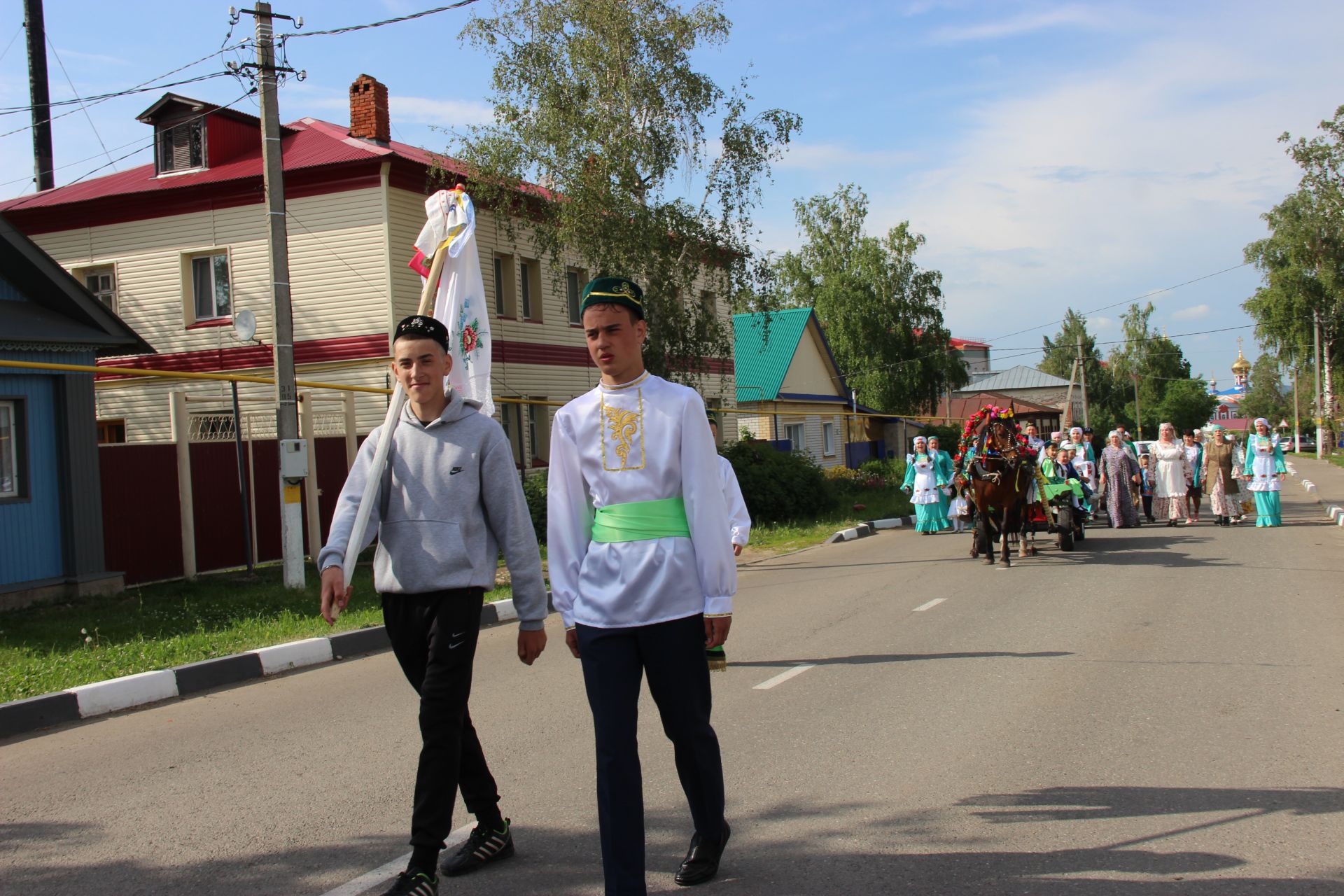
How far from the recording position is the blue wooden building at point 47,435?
11734mm

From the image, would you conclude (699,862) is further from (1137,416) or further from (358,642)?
(1137,416)

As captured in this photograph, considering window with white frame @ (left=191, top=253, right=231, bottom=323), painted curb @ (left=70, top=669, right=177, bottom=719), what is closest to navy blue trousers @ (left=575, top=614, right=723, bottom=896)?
painted curb @ (left=70, top=669, right=177, bottom=719)

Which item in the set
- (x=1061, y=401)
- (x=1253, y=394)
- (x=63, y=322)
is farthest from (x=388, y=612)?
(x=1253, y=394)

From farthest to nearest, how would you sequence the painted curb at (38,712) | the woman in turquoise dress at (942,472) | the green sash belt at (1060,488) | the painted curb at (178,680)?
1. the woman in turquoise dress at (942,472)
2. the green sash belt at (1060,488)
3. the painted curb at (178,680)
4. the painted curb at (38,712)

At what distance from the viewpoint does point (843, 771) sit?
5105 mm

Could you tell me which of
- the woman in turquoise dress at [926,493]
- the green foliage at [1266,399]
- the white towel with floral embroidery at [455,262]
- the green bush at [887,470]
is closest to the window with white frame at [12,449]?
the white towel with floral embroidery at [455,262]

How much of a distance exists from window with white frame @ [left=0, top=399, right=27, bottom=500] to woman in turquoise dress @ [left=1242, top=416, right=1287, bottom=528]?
18.3 metres

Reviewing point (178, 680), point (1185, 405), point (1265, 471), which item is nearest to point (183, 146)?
point (178, 680)

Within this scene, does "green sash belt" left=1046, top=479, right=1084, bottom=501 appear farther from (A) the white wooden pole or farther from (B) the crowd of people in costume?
(A) the white wooden pole

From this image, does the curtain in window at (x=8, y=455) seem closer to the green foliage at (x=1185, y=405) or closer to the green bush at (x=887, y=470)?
the green bush at (x=887, y=470)

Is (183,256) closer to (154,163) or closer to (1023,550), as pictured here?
(154,163)

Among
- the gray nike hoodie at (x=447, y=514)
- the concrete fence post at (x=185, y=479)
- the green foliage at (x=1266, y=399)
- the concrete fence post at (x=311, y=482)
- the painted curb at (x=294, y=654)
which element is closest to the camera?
the gray nike hoodie at (x=447, y=514)

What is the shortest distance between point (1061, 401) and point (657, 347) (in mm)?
70474

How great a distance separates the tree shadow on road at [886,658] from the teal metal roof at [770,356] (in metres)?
30.3
